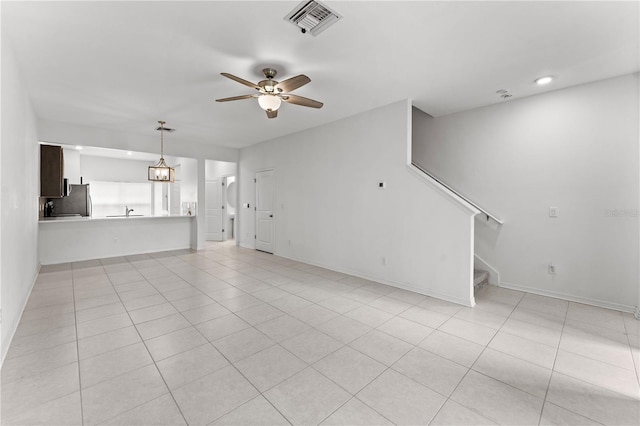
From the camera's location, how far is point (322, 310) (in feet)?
10.8

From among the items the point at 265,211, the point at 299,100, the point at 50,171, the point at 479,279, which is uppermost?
the point at 299,100

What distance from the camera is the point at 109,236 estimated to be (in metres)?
6.24

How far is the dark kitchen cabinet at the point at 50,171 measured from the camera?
4681 mm

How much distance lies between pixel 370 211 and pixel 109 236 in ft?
19.3

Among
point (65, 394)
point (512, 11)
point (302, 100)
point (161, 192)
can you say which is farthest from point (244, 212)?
point (512, 11)

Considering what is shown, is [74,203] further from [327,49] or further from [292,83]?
[327,49]

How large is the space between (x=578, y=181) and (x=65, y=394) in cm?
560

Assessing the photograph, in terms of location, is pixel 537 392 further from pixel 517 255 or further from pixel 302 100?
pixel 302 100

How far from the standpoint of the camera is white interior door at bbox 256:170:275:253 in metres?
6.73

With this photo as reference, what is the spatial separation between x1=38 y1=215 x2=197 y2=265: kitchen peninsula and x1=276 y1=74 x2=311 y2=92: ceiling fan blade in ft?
17.9

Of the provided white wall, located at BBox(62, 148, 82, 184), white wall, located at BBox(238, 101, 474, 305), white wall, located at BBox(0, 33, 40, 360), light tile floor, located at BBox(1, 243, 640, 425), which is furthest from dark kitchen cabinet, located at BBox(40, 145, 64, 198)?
white wall, located at BBox(238, 101, 474, 305)

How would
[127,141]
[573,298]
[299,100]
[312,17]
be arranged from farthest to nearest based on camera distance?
[127,141] < [573,298] < [299,100] < [312,17]

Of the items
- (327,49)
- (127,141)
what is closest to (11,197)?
(327,49)

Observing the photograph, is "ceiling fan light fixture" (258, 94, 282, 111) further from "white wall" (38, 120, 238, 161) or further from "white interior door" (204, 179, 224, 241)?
"white interior door" (204, 179, 224, 241)
